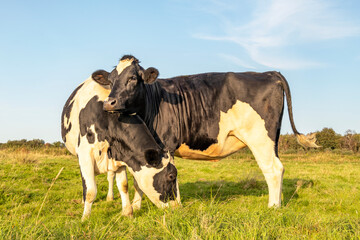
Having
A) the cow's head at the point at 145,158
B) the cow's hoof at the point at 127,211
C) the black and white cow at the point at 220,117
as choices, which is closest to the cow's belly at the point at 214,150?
the black and white cow at the point at 220,117

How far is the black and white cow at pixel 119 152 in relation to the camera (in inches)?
224

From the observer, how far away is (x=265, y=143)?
21.6 feet

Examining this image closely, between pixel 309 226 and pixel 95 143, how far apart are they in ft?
12.8

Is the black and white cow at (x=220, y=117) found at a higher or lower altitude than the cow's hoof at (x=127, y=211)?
higher

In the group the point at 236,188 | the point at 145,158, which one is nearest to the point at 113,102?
the point at 145,158

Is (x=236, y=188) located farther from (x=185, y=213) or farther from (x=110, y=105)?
(x=185, y=213)

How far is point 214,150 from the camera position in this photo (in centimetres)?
672

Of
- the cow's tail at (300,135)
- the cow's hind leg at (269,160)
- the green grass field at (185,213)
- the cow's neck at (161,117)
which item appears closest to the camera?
the green grass field at (185,213)

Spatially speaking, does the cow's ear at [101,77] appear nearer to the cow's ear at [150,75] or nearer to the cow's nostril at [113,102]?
the cow's ear at [150,75]

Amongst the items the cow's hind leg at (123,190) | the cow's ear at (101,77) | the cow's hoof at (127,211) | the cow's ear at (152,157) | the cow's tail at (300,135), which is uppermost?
the cow's ear at (101,77)

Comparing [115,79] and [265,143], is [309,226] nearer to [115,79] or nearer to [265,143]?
[265,143]

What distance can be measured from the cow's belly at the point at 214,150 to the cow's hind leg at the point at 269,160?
0.31 m

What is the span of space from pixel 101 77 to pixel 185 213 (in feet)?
11.6

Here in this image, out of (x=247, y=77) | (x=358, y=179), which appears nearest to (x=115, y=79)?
(x=247, y=77)
